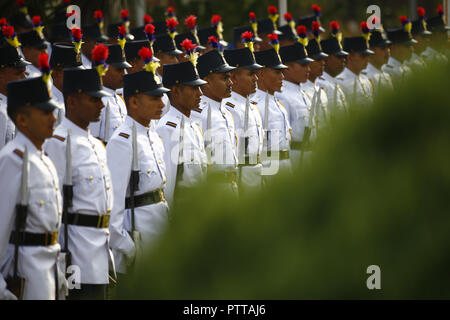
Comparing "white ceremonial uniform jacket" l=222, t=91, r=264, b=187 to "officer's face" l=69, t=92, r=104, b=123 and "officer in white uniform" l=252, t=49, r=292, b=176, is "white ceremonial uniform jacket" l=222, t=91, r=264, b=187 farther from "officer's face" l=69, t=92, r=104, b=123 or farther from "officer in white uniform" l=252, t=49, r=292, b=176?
"officer's face" l=69, t=92, r=104, b=123

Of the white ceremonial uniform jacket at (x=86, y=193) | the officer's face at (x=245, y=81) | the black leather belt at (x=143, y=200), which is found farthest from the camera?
the officer's face at (x=245, y=81)

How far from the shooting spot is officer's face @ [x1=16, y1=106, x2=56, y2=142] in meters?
3.10

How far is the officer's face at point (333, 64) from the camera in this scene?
31.3 ft

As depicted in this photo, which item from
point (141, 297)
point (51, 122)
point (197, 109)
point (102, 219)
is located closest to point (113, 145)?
point (102, 219)

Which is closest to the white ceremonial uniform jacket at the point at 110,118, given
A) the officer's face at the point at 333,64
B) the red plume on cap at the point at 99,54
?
the red plume on cap at the point at 99,54

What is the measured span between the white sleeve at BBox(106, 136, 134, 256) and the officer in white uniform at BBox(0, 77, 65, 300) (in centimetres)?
83

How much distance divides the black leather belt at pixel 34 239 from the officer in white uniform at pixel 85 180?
1.52 feet

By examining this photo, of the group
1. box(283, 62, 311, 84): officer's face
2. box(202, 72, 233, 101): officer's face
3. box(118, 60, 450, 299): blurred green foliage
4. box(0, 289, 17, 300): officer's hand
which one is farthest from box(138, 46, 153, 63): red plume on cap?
box(118, 60, 450, 299): blurred green foliage

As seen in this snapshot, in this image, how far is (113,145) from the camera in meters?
4.19

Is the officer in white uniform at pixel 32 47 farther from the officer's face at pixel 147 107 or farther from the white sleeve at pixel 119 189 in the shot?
the white sleeve at pixel 119 189

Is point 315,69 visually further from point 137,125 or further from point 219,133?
point 137,125

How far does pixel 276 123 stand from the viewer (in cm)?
690

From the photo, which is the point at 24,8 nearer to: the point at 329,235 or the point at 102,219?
the point at 102,219
